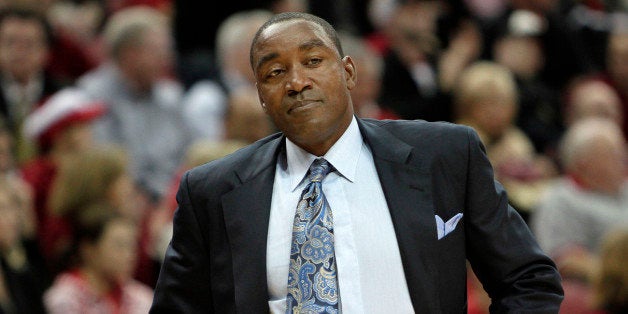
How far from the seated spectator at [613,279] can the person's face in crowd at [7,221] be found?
2695mm

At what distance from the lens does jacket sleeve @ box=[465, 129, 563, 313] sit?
2.66m

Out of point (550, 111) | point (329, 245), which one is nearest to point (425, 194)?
point (329, 245)

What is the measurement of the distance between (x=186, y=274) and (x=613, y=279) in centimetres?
312

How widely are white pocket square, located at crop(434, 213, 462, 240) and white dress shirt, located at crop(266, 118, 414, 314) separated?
0.35 feet

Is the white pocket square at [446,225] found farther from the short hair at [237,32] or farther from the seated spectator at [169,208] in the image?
the short hair at [237,32]

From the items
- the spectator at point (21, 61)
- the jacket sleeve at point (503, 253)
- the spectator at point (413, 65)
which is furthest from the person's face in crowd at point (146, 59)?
the jacket sleeve at point (503, 253)

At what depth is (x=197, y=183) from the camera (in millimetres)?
2852

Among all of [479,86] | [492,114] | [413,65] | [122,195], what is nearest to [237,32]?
[413,65]

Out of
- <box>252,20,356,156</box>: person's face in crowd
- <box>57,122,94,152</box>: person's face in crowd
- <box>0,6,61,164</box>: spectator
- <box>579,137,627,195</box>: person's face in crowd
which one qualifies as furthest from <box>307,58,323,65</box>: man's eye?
<box>579,137,627,195</box>: person's face in crowd

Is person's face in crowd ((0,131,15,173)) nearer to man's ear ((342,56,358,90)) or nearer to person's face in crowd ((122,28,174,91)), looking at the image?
person's face in crowd ((122,28,174,91))

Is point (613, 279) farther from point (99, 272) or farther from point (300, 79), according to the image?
point (300, 79)

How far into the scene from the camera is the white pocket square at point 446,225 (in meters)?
2.67

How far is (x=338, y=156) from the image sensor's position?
2.80 m

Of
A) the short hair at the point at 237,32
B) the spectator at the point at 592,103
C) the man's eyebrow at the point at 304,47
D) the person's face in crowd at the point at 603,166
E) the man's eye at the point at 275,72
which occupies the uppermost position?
the man's eyebrow at the point at 304,47
